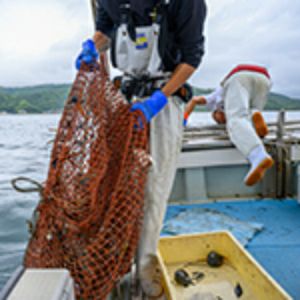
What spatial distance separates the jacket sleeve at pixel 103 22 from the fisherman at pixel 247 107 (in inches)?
89.9

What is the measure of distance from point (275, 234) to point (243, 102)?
172 cm

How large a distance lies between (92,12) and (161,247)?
6.38ft

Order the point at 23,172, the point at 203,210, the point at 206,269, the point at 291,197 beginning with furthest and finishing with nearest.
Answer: the point at 23,172, the point at 291,197, the point at 203,210, the point at 206,269

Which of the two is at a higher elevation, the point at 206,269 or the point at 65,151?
the point at 65,151

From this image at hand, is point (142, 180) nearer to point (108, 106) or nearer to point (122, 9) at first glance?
point (108, 106)

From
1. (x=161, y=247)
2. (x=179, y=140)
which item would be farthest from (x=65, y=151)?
(x=161, y=247)

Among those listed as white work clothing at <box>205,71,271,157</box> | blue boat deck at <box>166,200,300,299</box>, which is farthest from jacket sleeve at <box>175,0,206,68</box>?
white work clothing at <box>205,71,271,157</box>

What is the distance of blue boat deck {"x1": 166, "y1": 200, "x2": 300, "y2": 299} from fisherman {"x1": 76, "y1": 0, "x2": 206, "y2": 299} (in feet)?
3.69

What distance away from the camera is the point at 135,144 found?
1524 mm

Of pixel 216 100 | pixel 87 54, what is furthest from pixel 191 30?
pixel 216 100

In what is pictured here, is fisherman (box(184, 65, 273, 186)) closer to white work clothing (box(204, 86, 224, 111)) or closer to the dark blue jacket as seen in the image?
white work clothing (box(204, 86, 224, 111))

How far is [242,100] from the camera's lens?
12.7ft

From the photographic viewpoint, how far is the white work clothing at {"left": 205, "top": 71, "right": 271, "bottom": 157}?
369 cm

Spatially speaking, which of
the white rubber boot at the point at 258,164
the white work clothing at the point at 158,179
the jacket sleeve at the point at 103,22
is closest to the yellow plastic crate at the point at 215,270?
the white work clothing at the point at 158,179
